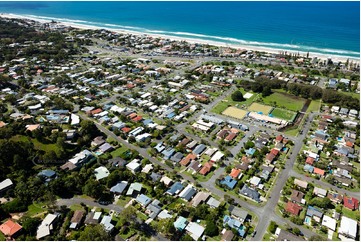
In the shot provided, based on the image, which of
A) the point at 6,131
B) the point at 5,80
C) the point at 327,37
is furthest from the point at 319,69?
the point at 5,80

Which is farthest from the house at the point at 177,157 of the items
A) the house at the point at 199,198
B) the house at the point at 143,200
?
the house at the point at 143,200

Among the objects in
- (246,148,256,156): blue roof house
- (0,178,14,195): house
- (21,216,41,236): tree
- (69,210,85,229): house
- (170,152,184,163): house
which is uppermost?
(246,148,256,156): blue roof house

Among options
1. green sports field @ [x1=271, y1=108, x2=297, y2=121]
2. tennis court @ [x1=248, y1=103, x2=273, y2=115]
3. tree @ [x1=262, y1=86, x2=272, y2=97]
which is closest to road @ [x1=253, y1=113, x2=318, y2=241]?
green sports field @ [x1=271, y1=108, x2=297, y2=121]

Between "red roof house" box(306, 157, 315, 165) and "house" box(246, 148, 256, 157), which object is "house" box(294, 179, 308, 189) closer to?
"red roof house" box(306, 157, 315, 165)

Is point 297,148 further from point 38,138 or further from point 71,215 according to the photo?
point 38,138

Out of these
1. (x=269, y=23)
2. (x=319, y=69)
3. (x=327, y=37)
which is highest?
(x=269, y=23)

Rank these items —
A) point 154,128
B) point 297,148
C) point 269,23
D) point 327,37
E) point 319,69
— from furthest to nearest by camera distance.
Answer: point 269,23 < point 327,37 < point 319,69 < point 154,128 < point 297,148
